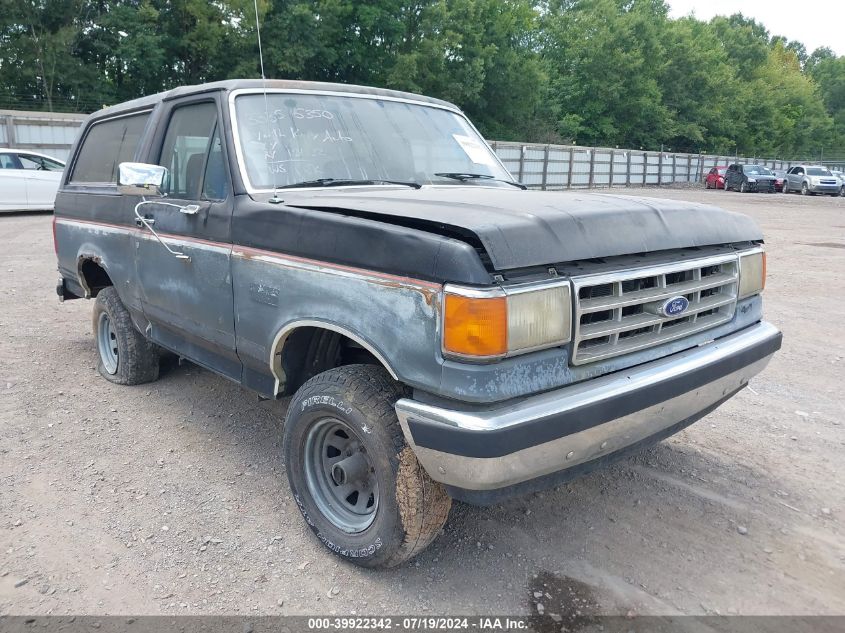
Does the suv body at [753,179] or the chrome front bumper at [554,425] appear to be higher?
the suv body at [753,179]

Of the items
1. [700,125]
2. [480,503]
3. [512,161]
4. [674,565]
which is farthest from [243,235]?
[700,125]

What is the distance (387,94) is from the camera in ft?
13.5

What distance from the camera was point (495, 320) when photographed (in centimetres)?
220

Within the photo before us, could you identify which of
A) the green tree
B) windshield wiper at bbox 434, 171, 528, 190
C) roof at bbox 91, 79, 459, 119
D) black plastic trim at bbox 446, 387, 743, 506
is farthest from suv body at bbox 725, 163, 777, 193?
black plastic trim at bbox 446, 387, 743, 506

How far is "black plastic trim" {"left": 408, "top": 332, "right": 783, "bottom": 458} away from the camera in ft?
7.17

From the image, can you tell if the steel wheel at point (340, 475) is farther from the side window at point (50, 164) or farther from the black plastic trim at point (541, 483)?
the side window at point (50, 164)

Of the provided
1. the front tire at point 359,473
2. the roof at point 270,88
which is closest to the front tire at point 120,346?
the roof at point 270,88

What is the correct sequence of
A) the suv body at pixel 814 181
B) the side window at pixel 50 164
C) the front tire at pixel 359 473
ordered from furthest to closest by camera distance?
the suv body at pixel 814 181, the side window at pixel 50 164, the front tire at pixel 359 473

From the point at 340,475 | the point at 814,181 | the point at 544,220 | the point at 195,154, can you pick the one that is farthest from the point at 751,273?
the point at 814,181

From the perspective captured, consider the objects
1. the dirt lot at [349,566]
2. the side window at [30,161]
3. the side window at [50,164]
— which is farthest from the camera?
the side window at [50,164]

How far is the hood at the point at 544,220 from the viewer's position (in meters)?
2.31

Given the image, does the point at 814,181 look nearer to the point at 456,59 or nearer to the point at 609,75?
the point at 456,59

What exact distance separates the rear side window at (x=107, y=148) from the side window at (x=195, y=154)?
473mm

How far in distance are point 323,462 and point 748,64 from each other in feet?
279
